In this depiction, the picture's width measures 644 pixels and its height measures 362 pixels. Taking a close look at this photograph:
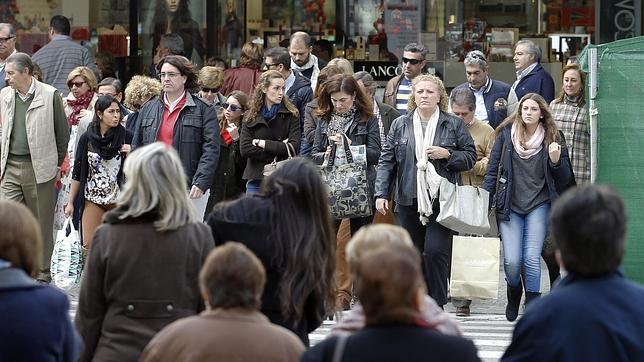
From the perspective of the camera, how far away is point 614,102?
10938 mm

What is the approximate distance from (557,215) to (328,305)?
6.18 ft

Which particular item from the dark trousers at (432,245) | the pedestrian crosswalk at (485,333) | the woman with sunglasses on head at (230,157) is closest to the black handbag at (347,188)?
the dark trousers at (432,245)

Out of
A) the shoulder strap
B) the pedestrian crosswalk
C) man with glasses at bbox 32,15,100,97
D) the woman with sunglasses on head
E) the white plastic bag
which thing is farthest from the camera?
man with glasses at bbox 32,15,100,97

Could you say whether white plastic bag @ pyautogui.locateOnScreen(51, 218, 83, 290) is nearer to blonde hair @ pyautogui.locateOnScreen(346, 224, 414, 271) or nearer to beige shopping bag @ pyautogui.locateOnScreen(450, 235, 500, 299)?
beige shopping bag @ pyautogui.locateOnScreen(450, 235, 500, 299)

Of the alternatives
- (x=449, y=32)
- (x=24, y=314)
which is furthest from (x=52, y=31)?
(x=24, y=314)

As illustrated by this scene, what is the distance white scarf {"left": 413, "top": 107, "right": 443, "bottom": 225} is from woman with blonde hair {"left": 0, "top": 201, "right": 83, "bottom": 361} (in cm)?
584

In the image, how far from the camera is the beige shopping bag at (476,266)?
1128 cm

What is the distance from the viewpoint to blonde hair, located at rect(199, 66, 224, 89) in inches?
543

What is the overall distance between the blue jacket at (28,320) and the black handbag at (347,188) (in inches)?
235

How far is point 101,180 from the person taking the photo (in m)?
11.9

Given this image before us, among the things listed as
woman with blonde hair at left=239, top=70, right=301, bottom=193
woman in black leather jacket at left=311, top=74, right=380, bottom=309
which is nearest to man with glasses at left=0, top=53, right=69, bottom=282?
woman with blonde hair at left=239, top=70, right=301, bottom=193

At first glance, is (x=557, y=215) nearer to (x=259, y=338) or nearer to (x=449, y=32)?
(x=259, y=338)

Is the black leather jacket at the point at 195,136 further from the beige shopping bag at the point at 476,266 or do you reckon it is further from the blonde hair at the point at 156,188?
the blonde hair at the point at 156,188

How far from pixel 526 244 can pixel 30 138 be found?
4476mm
